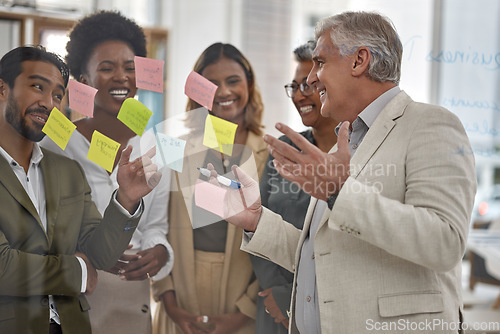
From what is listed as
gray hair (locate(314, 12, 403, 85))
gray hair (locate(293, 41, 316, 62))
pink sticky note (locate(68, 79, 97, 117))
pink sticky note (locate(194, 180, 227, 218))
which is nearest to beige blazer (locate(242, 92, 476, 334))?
gray hair (locate(314, 12, 403, 85))

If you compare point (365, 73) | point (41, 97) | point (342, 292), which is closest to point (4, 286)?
point (41, 97)

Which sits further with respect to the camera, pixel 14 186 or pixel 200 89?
pixel 200 89

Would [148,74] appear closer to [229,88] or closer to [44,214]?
[229,88]

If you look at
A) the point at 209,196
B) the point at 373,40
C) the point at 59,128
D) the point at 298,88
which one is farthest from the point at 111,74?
the point at 373,40

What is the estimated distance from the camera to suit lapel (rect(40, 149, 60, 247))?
142 centimetres

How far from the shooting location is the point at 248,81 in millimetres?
1664

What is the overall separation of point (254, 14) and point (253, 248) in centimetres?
86

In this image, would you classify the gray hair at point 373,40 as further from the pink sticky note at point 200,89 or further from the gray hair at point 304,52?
the pink sticky note at point 200,89

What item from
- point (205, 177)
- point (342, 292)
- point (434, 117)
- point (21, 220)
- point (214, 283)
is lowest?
point (214, 283)

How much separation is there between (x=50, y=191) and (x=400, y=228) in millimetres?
991

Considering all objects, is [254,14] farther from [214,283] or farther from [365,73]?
[214,283]

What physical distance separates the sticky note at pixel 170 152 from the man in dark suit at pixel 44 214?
0.05m

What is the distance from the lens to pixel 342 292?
1223mm

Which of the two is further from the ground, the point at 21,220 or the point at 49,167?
the point at 49,167
